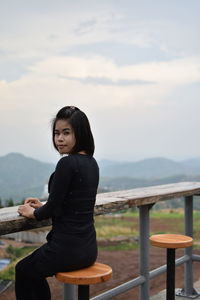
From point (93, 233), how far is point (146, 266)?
1239mm

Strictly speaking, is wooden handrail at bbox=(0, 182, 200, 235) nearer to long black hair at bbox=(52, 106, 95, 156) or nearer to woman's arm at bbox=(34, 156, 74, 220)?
woman's arm at bbox=(34, 156, 74, 220)

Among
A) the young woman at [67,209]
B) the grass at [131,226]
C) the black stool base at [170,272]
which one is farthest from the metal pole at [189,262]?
the grass at [131,226]

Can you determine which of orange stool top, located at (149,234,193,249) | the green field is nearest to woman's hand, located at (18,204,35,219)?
orange stool top, located at (149,234,193,249)

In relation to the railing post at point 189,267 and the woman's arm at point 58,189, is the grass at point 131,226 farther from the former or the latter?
the woman's arm at point 58,189

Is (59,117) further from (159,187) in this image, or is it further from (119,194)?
(159,187)

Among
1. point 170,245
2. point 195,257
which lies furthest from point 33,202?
point 195,257

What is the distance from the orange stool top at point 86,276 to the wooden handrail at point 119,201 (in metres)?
0.26

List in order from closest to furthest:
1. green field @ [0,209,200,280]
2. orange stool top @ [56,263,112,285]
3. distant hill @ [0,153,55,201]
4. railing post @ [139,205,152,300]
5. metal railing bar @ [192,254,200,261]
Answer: orange stool top @ [56,263,112,285], railing post @ [139,205,152,300], metal railing bar @ [192,254,200,261], green field @ [0,209,200,280], distant hill @ [0,153,55,201]

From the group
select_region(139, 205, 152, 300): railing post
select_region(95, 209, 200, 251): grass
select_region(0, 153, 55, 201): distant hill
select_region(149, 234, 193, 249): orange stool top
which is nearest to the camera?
select_region(149, 234, 193, 249): orange stool top

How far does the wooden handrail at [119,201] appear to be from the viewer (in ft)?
6.31

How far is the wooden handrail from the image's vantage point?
1923 millimetres

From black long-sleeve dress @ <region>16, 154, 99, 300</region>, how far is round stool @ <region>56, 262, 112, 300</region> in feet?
0.10

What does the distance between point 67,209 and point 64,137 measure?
1.01 feet

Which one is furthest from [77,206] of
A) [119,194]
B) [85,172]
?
[119,194]
